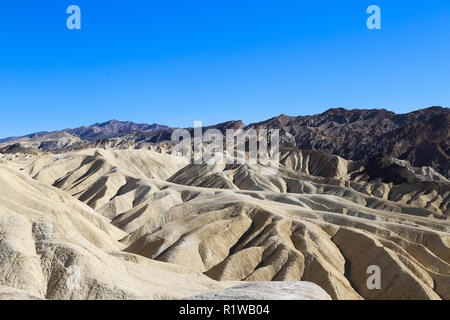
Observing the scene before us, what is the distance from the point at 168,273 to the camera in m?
30.1

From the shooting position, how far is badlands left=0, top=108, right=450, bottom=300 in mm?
23859

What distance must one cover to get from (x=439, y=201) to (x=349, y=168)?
44839mm

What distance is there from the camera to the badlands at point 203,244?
23.9m

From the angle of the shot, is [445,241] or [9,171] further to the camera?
[9,171]

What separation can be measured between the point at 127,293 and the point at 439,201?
4128 inches

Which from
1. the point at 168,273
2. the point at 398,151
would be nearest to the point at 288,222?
the point at 168,273

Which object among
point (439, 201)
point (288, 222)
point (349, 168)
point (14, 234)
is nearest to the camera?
point (14, 234)

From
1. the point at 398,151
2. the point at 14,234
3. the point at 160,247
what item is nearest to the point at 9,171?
the point at 160,247

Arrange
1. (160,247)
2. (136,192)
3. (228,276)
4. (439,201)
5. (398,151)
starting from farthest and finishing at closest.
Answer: (398,151), (439,201), (136,192), (160,247), (228,276)

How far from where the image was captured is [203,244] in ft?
152

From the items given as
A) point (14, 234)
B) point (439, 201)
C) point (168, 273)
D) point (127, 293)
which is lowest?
point (439, 201)

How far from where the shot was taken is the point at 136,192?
86.8 m

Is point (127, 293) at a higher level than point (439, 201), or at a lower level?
higher
